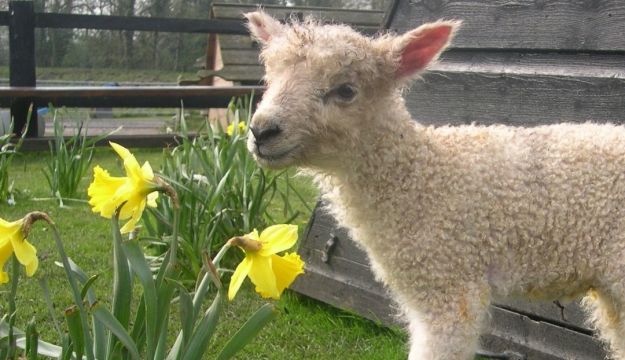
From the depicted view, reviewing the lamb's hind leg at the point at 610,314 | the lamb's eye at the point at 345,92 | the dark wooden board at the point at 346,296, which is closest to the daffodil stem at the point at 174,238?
the lamb's eye at the point at 345,92

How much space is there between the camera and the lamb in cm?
228

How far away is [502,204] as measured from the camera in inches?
92.1

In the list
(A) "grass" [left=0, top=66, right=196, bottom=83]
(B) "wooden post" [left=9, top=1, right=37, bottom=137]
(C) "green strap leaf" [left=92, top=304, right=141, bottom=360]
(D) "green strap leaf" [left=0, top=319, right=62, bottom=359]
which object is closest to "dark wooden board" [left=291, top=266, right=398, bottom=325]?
(D) "green strap leaf" [left=0, top=319, right=62, bottom=359]

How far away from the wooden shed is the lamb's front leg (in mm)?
806

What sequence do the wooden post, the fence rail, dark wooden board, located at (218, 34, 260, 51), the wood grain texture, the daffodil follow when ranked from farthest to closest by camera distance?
dark wooden board, located at (218, 34, 260, 51)
the wooden post
the fence rail
the wood grain texture
the daffodil

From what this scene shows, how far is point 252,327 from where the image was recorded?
1748mm

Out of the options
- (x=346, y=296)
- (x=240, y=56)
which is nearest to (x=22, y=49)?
(x=240, y=56)

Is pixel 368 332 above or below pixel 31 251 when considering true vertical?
below

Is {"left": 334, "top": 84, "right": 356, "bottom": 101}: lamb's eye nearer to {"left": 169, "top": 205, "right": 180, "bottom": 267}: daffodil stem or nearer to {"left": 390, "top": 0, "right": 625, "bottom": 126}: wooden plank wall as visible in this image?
{"left": 169, "top": 205, "right": 180, "bottom": 267}: daffodil stem

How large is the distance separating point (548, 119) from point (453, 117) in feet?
1.44

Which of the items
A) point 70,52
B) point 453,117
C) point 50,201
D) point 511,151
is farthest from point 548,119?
point 70,52

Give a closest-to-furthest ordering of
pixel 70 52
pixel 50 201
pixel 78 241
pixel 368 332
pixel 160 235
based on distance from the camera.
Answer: pixel 368 332 → pixel 160 235 → pixel 78 241 → pixel 50 201 → pixel 70 52

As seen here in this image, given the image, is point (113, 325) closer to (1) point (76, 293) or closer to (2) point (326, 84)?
(1) point (76, 293)

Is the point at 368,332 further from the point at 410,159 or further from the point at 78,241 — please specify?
the point at 78,241
